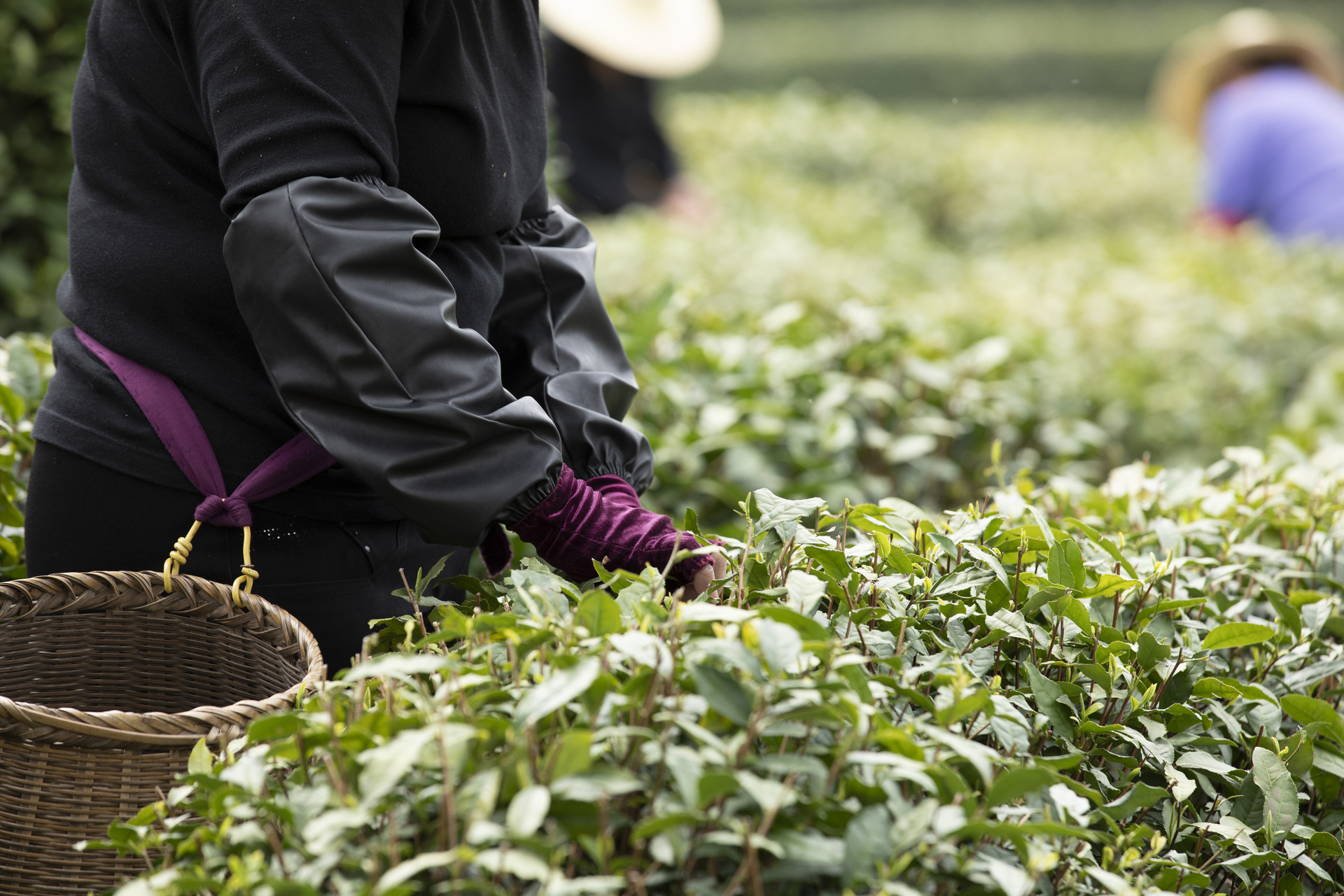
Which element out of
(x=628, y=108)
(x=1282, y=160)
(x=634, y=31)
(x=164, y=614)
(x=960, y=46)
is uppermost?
(x=960, y=46)

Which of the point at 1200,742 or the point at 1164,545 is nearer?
the point at 1200,742

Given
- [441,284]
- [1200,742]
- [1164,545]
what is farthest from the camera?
[1164,545]

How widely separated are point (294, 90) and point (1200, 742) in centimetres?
140

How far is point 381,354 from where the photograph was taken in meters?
1.32

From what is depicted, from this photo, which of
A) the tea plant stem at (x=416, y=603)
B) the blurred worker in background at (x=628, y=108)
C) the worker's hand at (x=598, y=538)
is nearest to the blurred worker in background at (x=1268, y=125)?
the blurred worker in background at (x=628, y=108)

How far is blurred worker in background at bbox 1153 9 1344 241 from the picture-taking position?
6.26 meters

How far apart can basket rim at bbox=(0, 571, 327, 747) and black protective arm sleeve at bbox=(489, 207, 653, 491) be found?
1.68 feet

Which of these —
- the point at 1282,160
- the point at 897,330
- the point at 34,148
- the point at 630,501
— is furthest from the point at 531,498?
the point at 1282,160

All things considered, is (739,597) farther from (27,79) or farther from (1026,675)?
(27,79)

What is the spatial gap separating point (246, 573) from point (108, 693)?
32 cm

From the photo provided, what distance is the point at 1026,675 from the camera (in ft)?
4.91

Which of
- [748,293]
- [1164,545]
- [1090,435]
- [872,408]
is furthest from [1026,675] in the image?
[748,293]

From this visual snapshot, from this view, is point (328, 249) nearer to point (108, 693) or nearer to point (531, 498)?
point (531, 498)

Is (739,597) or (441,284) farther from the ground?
(441,284)
